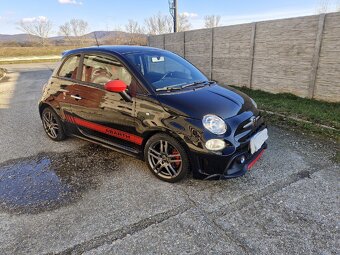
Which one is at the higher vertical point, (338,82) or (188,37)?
(188,37)

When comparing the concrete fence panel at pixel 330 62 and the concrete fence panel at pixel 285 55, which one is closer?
the concrete fence panel at pixel 330 62

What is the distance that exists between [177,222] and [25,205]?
1.71 m

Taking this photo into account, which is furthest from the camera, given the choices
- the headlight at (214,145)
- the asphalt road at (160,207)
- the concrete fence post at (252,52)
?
the concrete fence post at (252,52)

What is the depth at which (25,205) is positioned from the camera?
2912 mm

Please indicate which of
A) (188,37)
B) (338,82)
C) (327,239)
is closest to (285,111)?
(338,82)

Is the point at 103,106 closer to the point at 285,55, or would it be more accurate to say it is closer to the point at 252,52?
the point at 285,55

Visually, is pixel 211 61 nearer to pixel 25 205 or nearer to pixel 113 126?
pixel 113 126

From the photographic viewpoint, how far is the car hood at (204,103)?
9.82ft

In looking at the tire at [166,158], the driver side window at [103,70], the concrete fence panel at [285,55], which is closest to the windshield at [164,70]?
the driver side window at [103,70]

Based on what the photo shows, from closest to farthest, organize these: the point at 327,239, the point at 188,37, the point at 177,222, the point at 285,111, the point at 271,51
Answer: the point at 327,239
the point at 177,222
the point at 285,111
the point at 271,51
the point at 188,37

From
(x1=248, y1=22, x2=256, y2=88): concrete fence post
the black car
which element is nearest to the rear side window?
the black car

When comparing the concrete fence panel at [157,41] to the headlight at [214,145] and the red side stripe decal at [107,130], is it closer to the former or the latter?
the red side stripe decal at [107,130]

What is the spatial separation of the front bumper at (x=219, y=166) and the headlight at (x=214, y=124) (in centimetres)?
28

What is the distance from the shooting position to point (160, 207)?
281cm
